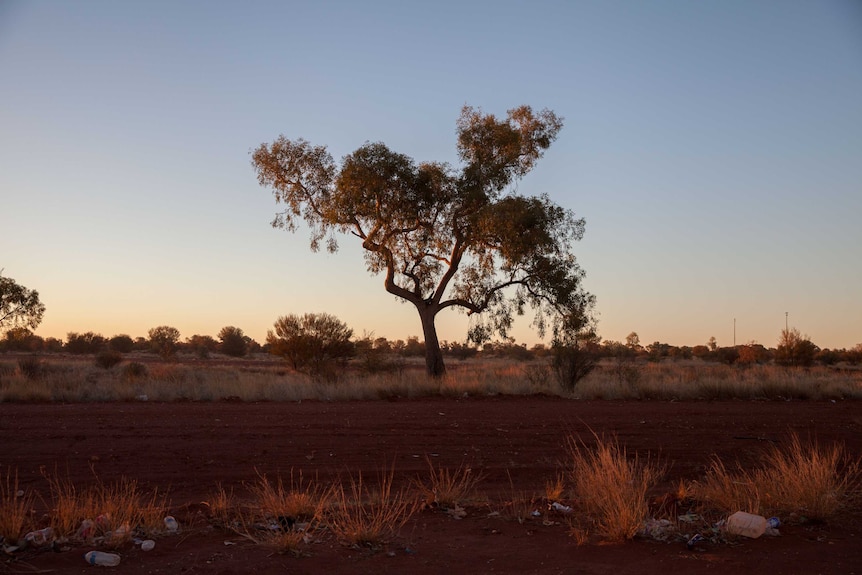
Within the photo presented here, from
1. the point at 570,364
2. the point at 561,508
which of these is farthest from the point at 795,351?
the point at 561,508

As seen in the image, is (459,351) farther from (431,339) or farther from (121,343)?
(431,339)

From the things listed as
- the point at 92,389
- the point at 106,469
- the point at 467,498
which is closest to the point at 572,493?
the point at 467,498

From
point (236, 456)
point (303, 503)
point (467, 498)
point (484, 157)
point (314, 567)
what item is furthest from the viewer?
point (484, 157)

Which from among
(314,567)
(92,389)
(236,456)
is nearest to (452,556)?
(314,567)

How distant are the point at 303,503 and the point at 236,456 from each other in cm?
432

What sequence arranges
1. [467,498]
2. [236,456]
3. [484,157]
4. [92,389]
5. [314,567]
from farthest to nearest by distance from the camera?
[484,157], [92,389], [236,456], [467,498], [314,567]

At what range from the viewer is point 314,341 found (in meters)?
33.1

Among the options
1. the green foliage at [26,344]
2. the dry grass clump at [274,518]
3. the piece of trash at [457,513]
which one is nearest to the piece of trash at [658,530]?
the piece of trash at [457,513]

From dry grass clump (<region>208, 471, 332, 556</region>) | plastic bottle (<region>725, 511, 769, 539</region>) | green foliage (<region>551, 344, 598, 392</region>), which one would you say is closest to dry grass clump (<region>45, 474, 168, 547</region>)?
dry grass clump (<region>208, 471, 332, 556</region>)

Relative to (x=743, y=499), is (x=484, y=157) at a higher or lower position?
higher

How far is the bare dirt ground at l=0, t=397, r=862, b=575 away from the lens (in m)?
6.71

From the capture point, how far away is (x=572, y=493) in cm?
911

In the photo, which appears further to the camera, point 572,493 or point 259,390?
point 259,390

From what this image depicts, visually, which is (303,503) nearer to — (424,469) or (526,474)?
(424,469)
